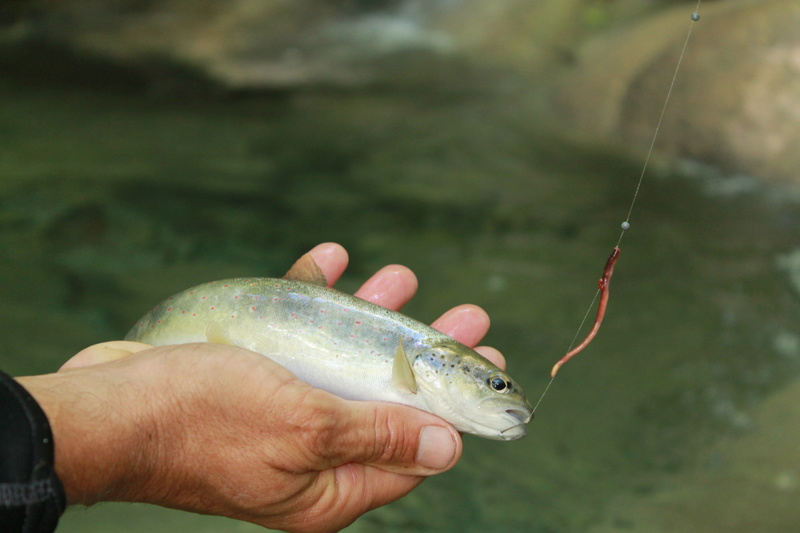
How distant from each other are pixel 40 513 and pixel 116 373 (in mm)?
633

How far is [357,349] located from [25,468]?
137cm

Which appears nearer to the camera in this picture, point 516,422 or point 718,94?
point 516,422

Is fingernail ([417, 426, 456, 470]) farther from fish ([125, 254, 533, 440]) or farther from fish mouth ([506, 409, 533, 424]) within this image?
fish mouth ([506, 409, 533, 424])

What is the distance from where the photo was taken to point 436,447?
3014 millimetres

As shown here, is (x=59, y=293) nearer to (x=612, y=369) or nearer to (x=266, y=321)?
(x=266, y=321)

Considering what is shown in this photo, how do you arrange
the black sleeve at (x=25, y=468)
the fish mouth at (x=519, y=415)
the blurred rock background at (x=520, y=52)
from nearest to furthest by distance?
the black sleeve at (x=25, y=468), the fish mouth at (x=519, y=415), the blurred rock background at (x=520, y=52)

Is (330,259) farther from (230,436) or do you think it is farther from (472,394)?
(230,436)

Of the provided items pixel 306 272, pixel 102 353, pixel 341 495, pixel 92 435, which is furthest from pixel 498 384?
pixel 102 353

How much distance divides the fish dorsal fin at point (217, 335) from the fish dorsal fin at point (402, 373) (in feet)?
2.40

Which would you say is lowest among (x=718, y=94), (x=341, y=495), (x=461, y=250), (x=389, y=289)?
(x=341, y=495)

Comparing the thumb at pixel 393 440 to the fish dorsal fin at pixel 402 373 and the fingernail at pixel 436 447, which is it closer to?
the fingernail at pixel 436 447

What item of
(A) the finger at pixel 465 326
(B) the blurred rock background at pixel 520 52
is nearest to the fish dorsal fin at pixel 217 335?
(A) the finger at pixel 465 326

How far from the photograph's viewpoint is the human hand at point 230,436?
263 centimetres

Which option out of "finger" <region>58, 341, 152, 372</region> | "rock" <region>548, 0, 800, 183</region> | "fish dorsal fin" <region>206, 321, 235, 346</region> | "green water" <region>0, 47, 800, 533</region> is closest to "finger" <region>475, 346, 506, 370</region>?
"fish dorsal fin" <region>206, 321, 235, 346</region>
